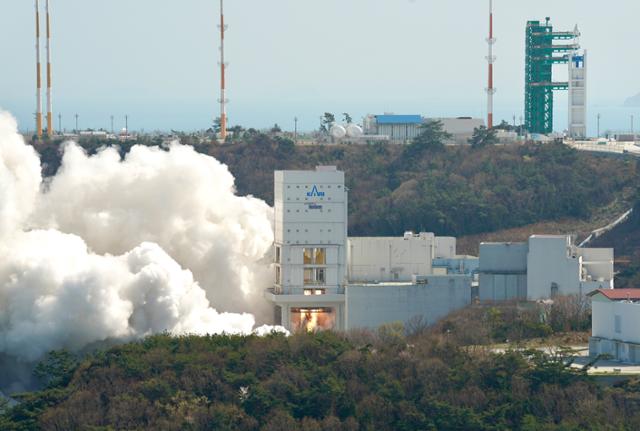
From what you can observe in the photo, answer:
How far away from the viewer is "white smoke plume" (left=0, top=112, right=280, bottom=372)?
77188 mm

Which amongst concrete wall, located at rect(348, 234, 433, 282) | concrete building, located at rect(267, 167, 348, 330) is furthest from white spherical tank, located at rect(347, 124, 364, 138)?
concrete building, located at rect(267, 167, 348, 330)

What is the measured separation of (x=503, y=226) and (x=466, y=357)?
35323mm

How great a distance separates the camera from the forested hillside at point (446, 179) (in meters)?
104

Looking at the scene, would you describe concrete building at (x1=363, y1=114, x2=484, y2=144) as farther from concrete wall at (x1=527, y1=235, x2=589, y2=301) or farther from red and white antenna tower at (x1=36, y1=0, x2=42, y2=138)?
concrete wall at (x1=527, y1=235, x2=589, y2=301)

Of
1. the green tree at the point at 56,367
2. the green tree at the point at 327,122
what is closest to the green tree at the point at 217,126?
the green tree at the point at 327,122

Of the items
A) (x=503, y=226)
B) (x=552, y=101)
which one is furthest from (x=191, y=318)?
(x=552, y=101)

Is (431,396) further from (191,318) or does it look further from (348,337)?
(191,318)

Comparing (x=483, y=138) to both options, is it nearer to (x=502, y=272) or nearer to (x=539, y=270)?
(x=502, y=272)

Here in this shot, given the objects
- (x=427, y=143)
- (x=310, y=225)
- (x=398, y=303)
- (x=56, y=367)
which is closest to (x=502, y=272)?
(x=398, y=303)

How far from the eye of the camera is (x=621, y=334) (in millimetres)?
70562

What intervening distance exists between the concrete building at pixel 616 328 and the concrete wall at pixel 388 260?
13.9m

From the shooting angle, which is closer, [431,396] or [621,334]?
[431,396]

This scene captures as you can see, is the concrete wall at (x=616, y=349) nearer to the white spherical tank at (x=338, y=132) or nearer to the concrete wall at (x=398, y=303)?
the concrete wall at (x=398, y=303)

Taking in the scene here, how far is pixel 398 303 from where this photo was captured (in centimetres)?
8244
